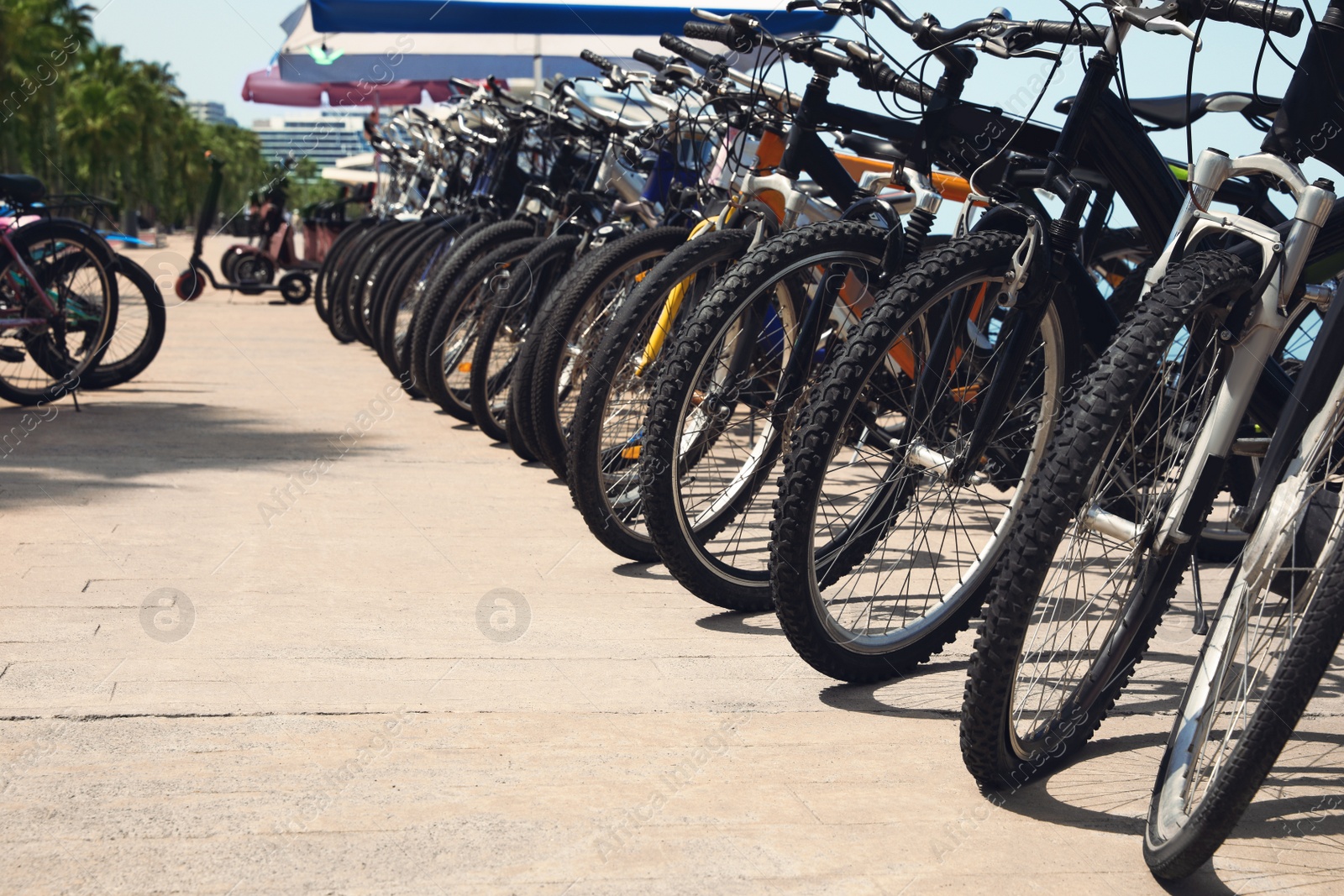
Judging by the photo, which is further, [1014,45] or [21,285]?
[21,285]

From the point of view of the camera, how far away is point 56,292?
653 centimetres

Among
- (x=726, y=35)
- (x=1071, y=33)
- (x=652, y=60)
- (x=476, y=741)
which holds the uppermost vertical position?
(x=1071, y=33)

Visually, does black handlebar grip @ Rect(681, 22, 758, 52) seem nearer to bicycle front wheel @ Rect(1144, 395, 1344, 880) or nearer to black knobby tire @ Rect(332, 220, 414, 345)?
bicycle front wheel @ Rect(1144, 395, 1344, 880)

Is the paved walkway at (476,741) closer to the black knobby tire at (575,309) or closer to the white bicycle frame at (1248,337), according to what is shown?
Answer: the black knobby tire at (575,309)

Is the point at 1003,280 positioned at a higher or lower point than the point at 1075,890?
higher

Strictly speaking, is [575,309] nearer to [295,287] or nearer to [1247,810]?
[1247,810]

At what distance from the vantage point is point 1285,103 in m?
2.50

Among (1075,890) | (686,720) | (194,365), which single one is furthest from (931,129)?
(194,365)

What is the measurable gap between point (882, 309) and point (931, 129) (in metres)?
0.87

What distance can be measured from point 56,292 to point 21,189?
51 cm

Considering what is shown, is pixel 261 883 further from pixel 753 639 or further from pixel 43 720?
pixel 753 639

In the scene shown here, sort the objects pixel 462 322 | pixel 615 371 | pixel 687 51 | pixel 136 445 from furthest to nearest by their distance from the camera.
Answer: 1. pixel 462 322
2. pixel 136 445
3. pixel 687 51
4. pixel 615 371

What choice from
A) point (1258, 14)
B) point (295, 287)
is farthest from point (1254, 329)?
point (295, 287)

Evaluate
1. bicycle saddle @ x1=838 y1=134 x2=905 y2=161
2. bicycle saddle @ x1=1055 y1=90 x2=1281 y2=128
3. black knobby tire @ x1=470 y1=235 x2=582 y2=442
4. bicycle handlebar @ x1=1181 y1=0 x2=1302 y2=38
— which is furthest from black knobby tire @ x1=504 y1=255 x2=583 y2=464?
bicycle handlebar @ x1=1181 y1=0 x2=1302 y2=38
